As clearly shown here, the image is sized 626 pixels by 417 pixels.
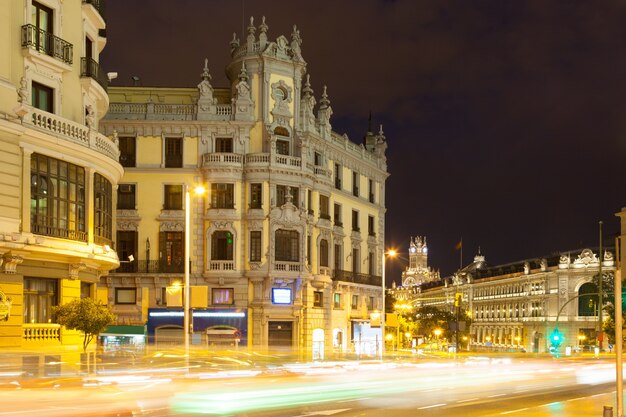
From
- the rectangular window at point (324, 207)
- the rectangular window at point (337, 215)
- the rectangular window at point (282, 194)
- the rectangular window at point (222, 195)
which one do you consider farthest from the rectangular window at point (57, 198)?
the rectangular window at point (337, 215)

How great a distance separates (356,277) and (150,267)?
17.3 meters

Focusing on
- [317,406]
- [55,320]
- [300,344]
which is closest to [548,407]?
[317,406]

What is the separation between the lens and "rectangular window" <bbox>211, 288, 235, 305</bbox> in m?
59.7

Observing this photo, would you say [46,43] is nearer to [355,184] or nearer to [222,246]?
[222,246]

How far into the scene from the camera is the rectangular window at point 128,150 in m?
Answer: 59.9

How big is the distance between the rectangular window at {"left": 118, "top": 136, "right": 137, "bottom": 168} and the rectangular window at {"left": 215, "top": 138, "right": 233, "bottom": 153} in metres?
5.25

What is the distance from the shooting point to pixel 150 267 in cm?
Result: 5916

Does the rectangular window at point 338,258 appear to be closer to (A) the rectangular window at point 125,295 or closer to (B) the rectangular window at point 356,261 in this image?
(B) the rectangular window at point 356,261

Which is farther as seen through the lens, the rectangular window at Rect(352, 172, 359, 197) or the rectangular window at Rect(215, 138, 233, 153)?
the rectangular window at Rect(352, 172, 359, 197)

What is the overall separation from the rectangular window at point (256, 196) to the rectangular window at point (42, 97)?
2584 centimetres

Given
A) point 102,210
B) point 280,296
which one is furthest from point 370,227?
point 102,210

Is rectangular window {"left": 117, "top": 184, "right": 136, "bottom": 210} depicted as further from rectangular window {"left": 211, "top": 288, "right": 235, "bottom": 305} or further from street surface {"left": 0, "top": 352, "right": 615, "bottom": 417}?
street surface {"left": 0, "top": 352, "right": 615, "bottom": 417}

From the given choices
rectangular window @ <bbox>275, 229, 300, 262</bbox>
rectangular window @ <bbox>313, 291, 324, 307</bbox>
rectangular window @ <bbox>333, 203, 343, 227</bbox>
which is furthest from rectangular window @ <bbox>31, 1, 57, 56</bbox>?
rectangular window @ <bbox>333, 203, 343, 227</bbox>

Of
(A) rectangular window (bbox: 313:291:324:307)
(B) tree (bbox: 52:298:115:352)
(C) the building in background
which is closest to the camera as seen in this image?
(B) tree (bbox: 52:298:115:352)
